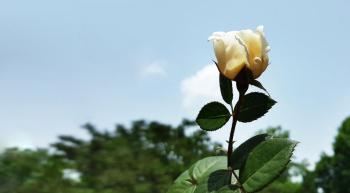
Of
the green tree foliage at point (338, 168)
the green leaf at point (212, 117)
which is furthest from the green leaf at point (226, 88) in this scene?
the green tree foliage at point (338, 168)

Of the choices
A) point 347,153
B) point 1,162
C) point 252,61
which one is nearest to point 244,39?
point 252,61

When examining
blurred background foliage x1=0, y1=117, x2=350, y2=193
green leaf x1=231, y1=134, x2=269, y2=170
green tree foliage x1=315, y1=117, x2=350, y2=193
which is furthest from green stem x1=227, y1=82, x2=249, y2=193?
green tree foliage x1=315, y1=117, x2=350, y2=193

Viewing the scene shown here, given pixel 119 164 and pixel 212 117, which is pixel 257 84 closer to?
pixel 212 117

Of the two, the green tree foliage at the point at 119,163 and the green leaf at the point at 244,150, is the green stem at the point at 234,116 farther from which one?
the green tree foliage at the point at 119,163

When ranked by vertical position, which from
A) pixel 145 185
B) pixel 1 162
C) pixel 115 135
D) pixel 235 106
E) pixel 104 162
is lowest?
pixel 235 106

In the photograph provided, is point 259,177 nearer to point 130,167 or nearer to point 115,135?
point 130,167

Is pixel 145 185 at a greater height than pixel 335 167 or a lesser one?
lesser
